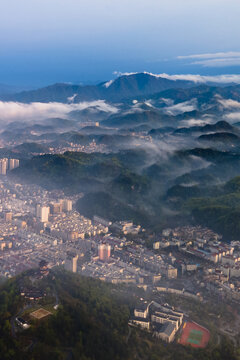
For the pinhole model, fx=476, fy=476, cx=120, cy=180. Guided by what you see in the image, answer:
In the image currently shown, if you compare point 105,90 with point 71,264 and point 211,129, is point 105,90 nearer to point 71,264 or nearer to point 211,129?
point 211,129

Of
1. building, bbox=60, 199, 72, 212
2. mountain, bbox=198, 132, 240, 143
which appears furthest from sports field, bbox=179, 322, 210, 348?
mountain, bbox=198, 132, 240, 143

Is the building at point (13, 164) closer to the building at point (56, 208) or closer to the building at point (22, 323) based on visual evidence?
the building at point (56, 208)

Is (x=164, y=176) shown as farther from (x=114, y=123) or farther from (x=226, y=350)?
(x=114, y=123)

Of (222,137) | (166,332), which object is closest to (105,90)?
(222,137)

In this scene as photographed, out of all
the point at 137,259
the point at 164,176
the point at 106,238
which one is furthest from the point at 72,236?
the point at 164,176

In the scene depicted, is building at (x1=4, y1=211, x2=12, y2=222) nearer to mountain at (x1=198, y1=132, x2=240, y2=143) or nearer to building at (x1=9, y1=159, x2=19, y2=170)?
building at (x1=9, y1=159, x2=19, y2=170)
